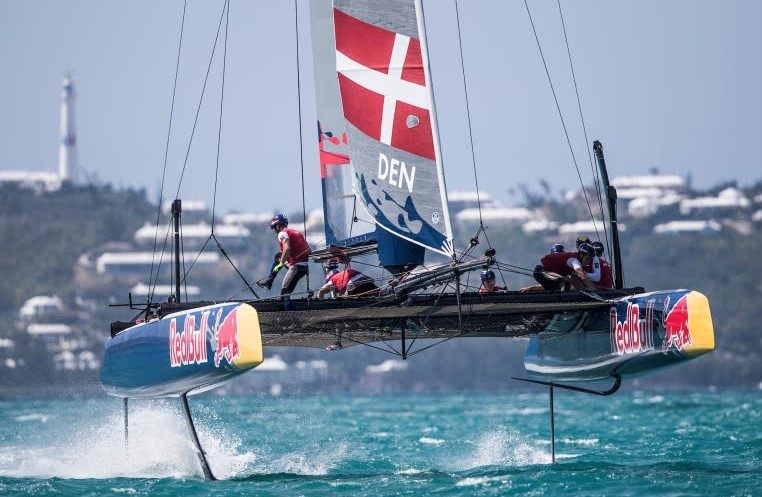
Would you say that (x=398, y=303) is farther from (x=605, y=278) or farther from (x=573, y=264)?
(x=605, y=278)

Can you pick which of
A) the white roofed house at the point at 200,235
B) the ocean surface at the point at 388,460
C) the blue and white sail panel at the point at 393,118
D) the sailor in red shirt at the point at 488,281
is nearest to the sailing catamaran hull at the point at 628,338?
the sailor in red shirt at the point at 488,281

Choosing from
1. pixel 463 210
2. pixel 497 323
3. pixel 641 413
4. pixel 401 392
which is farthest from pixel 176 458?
pixel 463 210

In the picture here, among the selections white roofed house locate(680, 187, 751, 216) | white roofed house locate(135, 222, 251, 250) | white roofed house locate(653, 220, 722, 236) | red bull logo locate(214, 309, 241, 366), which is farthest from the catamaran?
white roofed house locate(135, 222, 251, 250)

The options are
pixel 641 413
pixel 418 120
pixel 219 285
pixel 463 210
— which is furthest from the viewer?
pixel 463 210

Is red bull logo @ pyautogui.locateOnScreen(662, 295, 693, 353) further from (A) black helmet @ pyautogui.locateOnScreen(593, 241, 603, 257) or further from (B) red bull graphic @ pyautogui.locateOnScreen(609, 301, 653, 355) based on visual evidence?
(A) black helmet @ pyautogui.locateOnScreen(593, 241, 603, 257)

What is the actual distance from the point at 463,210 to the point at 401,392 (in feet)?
86.8

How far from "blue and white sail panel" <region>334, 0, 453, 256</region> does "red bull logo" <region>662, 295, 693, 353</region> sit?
5.19 ft

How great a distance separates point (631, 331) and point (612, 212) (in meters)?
0.98

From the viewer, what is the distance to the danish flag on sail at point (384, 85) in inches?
448

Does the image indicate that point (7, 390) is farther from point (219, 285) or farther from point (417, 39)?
point (417, 39)

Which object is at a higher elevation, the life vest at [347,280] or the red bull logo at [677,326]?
the life vest at [347,280]

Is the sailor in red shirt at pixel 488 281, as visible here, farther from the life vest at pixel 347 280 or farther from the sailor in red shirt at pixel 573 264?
the life vest at pixel 347 280

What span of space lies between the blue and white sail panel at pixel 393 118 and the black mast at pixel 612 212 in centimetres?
146

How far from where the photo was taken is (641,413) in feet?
94.9
